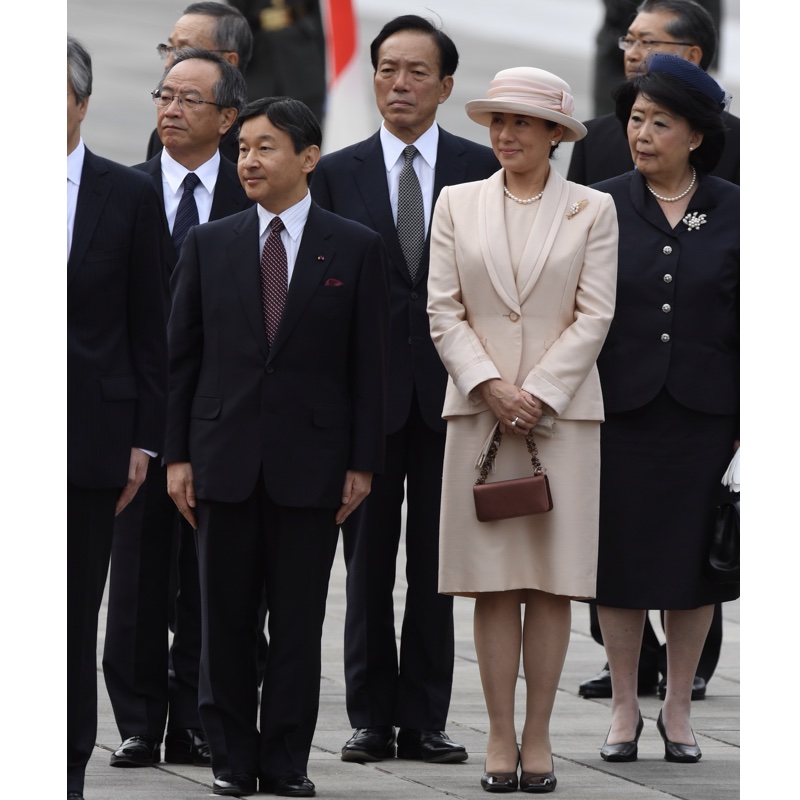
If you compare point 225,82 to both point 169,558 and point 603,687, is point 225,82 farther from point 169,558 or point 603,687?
point 603,687

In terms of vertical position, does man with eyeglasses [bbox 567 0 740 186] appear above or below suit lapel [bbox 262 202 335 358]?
above

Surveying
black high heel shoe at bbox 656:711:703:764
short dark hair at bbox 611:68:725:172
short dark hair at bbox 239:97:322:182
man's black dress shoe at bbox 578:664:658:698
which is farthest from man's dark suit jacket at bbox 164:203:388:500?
man's black dress shoe at bbox 578:664:658:698

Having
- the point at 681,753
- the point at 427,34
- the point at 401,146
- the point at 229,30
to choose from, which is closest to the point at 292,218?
the point at 401,146

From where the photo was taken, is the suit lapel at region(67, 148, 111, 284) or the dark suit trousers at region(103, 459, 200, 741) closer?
the suit lapel at region(67, 148, 111, 284)

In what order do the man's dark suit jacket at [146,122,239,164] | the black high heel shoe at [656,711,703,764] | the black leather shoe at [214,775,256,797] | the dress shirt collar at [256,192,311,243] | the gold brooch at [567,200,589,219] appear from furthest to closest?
the man's dark suit jacket at [146,122,239,164] → the black high heel shoe at [656,711,703,764] → the gold brooch at [567,200,589,219] → the dress shirt collar at [256,192,311,243] → the black leather shoe at [214,775,256,797]

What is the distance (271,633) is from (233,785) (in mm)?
406

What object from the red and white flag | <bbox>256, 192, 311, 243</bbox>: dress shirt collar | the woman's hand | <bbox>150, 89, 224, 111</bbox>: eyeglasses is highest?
the red and white flag

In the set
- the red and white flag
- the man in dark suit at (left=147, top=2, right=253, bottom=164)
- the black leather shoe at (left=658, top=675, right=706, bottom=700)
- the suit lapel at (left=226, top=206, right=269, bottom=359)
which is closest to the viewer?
the suit lapel at (left=226, top=206, right=269, bottom=359)

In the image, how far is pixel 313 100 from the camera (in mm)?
12273

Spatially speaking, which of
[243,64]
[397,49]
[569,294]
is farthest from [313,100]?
[569,294]

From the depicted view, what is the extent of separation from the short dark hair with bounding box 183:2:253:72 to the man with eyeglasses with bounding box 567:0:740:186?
120 centimetres

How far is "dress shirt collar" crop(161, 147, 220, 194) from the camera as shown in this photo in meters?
5.74

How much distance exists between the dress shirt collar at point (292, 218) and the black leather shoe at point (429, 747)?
1.52 metres

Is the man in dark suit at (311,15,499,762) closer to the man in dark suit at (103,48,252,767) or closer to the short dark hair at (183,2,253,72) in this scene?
the man in dark suit at (103,48,252,767)
